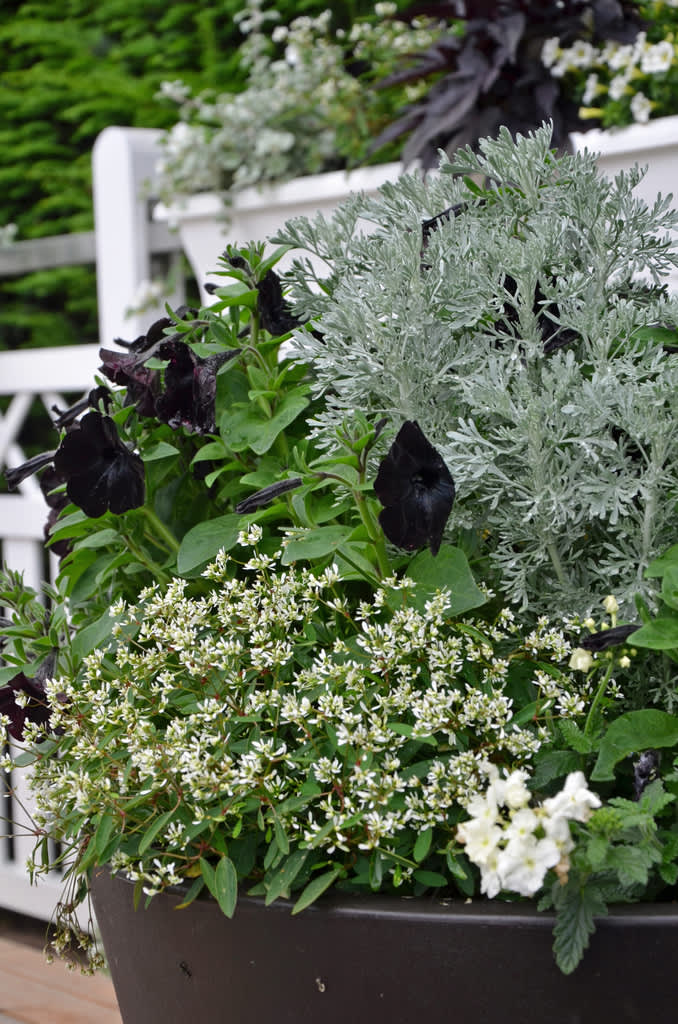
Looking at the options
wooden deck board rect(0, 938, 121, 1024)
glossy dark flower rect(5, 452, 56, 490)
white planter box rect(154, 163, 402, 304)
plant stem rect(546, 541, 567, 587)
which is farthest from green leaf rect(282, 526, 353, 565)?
white planter box rect(154, 163, 402, 304)

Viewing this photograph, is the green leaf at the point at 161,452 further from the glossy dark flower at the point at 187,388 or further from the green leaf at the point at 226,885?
the green leaf at the point at 226,885

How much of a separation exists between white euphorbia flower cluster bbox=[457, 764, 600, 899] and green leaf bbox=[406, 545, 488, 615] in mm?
228

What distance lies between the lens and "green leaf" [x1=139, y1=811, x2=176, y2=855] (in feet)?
2.76

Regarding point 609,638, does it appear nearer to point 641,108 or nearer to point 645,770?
point 645,770

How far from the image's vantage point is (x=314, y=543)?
948 millimetres

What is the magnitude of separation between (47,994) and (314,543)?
123cm

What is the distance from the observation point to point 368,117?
283cm

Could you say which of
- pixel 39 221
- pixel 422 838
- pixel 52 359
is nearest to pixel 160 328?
pixel 422 838

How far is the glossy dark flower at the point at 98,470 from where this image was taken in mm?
1026

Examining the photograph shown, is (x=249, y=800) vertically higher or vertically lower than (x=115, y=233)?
higher

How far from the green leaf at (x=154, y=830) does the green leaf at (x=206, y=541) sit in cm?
25

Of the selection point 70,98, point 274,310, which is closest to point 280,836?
point 274,310

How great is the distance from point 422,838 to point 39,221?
4.54 meters

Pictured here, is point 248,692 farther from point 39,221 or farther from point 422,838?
point 39,221
